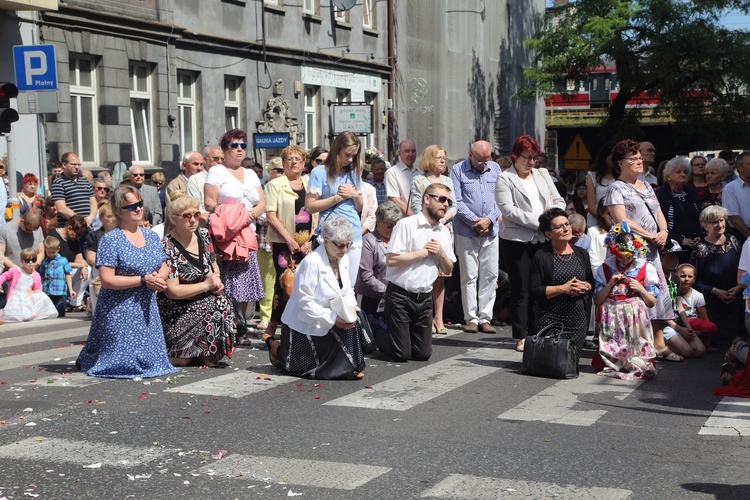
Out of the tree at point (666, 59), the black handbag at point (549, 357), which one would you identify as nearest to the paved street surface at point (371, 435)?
the black handbag at point (549, 357)

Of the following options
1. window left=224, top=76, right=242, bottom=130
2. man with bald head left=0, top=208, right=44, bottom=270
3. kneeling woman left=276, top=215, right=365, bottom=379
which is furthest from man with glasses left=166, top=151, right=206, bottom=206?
window left=224, top=76, right=242, bottom=130

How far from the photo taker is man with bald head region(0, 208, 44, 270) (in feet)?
50.0

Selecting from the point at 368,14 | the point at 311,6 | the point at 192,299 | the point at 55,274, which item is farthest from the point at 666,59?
the point at 192,299

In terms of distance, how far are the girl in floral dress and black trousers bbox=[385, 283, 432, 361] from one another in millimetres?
1659

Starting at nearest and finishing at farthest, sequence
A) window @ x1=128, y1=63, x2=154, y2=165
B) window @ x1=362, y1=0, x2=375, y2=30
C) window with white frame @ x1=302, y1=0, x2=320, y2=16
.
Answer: window @ x1=128, y1=63, x2=154, y2=165 < window with white frame @ x1=302, y1=0, x2=320, y2=16 < window @ x1=362, y1=0, x2=375, y2=30

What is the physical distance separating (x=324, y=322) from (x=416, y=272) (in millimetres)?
1755

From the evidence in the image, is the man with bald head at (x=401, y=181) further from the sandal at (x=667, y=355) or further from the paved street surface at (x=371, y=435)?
the sandal at (x=667, y=355)

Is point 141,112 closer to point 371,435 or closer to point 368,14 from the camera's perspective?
point 368,14

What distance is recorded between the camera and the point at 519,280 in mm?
11680

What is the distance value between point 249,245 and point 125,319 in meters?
2.31

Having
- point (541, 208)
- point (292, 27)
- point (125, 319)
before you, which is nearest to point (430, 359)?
point (541, 208)

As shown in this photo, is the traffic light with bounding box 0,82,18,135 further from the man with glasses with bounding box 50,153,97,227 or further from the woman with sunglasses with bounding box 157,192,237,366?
the woman with sunglasses with bounding box 157,192,237,366

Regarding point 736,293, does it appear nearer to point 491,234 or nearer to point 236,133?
point 491,234

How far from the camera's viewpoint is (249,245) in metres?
11.7
